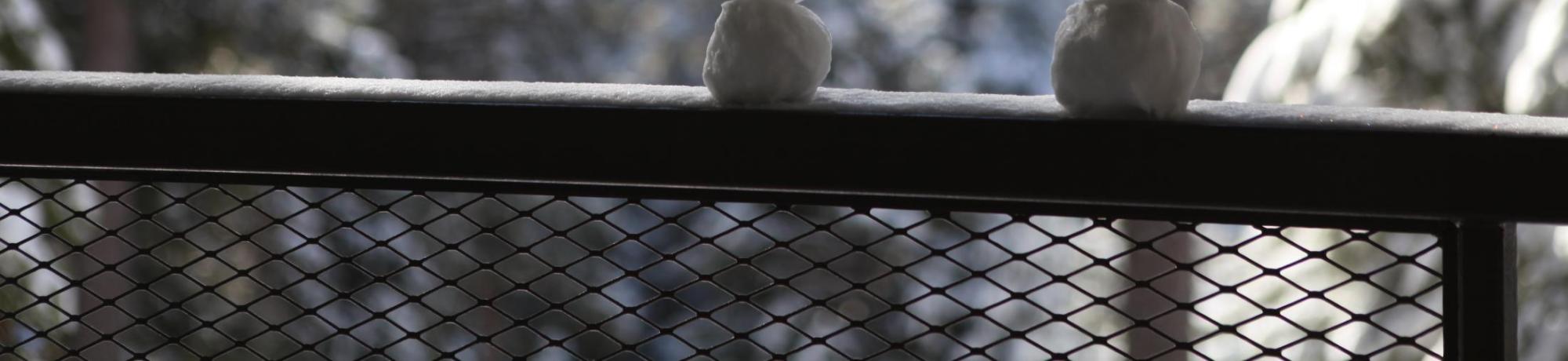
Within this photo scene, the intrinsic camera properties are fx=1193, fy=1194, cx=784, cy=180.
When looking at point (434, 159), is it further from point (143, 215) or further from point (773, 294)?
point (773, 294)

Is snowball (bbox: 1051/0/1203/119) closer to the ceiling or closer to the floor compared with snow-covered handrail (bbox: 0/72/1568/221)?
closer to the ceiling

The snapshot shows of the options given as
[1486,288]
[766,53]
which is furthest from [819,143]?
[1486,288]

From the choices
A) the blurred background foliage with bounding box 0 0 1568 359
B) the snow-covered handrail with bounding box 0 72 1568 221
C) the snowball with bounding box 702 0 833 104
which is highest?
the blurred background foliage with bounding box 0 0 1568 359

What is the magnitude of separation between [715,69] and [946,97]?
0.30ft

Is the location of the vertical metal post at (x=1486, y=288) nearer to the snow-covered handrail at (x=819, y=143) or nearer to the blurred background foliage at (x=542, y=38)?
the snow-covered handrail at (x=819, y=143)

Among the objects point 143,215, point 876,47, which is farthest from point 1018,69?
point 143,215

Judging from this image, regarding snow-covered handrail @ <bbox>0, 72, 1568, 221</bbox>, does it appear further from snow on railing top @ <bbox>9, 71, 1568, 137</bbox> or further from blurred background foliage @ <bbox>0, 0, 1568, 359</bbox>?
blurred background foliage @ <bbox>0, 0, 1568, 359</bbox>

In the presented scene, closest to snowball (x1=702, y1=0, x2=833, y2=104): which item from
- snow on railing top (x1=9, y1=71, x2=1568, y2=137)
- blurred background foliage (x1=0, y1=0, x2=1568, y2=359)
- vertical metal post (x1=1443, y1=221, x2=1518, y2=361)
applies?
snow on railing top (x1=9, y1=71, x2=1568, y2=137)

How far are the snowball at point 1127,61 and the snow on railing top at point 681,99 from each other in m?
0.01

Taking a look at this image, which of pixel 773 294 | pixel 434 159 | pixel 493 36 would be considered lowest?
pixel 434 159

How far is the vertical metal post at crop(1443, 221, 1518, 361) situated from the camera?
1.45 feet

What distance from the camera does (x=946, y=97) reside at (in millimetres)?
468

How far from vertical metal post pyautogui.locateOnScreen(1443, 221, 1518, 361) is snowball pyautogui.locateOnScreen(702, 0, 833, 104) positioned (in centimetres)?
25

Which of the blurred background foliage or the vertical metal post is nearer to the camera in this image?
the vertical metal post
